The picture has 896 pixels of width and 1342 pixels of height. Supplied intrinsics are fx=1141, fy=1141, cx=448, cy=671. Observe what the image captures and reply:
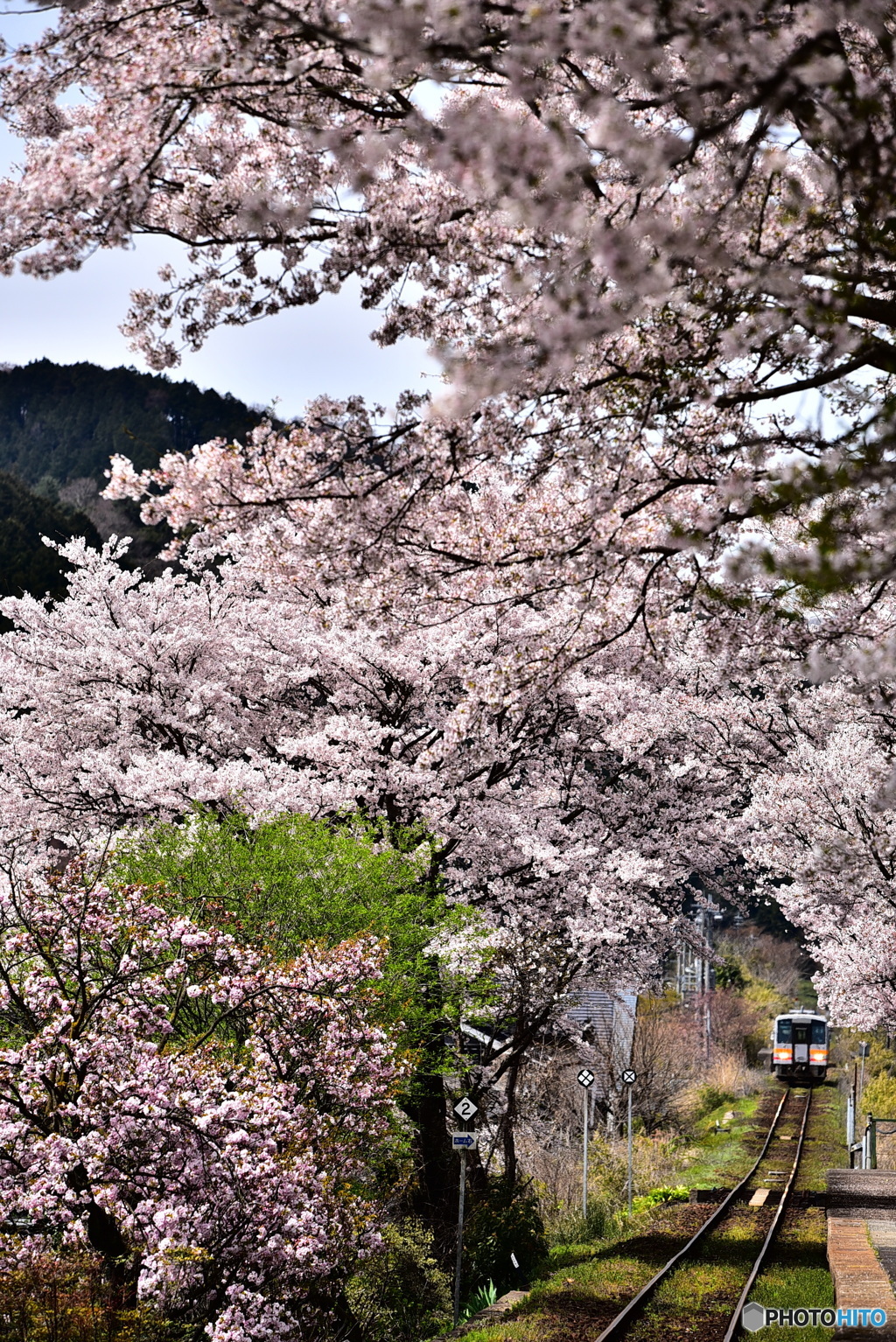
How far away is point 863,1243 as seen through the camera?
428 inches

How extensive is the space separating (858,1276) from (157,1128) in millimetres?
6333

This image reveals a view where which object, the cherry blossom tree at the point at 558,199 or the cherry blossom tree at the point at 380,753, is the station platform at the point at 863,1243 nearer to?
the cherry blossom tree at the point at 380,753

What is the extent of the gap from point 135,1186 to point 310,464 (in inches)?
168

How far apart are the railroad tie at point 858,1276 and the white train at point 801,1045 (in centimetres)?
2471

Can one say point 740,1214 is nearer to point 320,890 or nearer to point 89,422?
point 320,890

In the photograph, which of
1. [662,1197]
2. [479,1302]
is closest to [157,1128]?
[479,1302]

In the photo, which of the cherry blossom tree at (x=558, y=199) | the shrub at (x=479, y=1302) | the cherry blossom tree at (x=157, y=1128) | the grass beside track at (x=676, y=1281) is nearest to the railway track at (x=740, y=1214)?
the grass beside track at (x=676, y=1281)

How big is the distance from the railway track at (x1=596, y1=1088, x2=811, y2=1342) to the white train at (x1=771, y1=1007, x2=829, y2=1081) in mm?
4305

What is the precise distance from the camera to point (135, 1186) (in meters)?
6.45

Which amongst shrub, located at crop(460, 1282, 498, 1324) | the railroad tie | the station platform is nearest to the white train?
the station platform

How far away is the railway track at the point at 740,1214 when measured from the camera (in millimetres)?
11195

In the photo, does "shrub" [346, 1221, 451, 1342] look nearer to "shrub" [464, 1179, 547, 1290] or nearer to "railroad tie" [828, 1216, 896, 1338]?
"shrub" [464, 1179, 547, 1290]

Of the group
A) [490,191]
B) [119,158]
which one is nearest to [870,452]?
[490,191]

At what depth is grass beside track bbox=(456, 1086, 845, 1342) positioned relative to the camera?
11.0m
